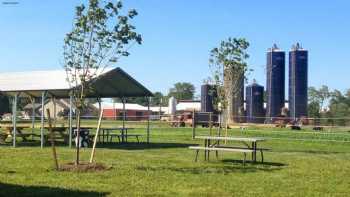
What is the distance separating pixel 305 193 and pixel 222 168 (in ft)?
13.3

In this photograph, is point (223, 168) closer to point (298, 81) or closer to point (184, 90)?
point (298, 81)

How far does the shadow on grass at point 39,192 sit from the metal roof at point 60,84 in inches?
425

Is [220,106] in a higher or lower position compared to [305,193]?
higher

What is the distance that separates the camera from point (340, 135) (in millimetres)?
34750

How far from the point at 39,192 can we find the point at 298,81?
5578cm

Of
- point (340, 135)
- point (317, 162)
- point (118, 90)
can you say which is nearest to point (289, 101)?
point (340, 135)

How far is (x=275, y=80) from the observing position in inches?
2496

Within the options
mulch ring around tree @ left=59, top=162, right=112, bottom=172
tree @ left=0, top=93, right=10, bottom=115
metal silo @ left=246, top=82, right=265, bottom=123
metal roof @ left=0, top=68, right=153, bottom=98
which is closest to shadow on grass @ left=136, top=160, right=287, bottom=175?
mulch ring around tree @ left=59, top=162, right=112, bottom=172

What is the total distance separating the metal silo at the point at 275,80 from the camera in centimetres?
6284

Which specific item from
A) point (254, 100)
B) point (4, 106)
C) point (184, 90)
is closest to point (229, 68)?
point (254, 100)

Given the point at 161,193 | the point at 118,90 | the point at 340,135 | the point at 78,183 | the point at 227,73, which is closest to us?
the point at 161,193

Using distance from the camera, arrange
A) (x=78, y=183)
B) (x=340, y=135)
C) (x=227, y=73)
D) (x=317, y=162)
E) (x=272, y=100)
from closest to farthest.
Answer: (x=78, y=183), (x=317, y=162), (x=227, y=73), (x=340, y=135), (x=272, y=100)

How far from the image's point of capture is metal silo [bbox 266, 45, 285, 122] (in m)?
62.8

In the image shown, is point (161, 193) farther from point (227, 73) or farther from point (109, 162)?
point (227, 73)
